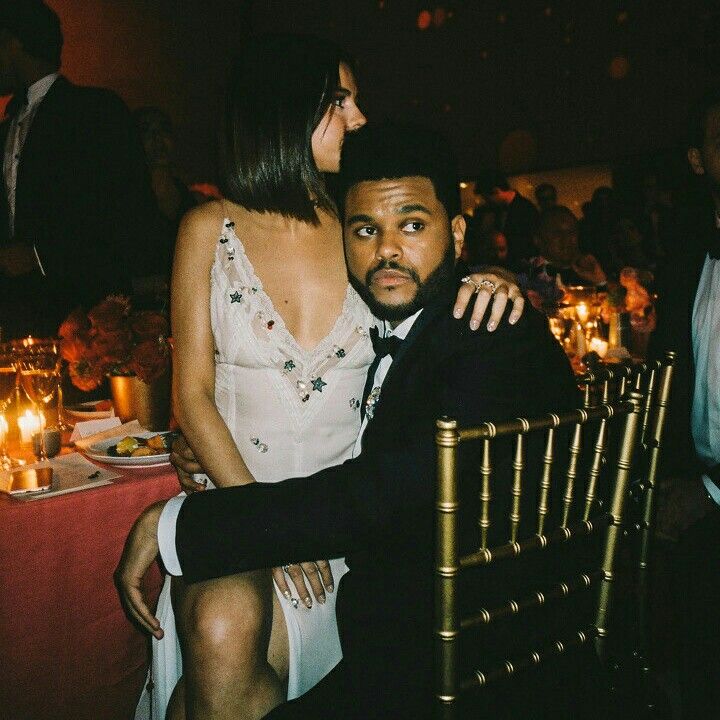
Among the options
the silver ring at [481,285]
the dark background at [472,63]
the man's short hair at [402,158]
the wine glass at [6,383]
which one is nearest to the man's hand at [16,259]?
the wine glass at [6,383]

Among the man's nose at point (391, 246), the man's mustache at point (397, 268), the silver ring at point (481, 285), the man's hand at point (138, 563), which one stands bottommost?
the man's hand at point (138, 563)

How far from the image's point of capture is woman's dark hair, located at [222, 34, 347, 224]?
154 centimetres

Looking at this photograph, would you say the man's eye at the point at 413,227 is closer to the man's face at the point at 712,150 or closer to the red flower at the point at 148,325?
the red flower at the point at 148,325

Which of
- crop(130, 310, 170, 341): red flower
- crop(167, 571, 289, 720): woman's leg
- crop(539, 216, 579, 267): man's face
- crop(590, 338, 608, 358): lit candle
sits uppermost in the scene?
crop(539, 216, 579, 267): man's face

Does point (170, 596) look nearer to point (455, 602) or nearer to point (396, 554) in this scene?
point (396, 554)

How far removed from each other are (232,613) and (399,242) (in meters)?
0.83

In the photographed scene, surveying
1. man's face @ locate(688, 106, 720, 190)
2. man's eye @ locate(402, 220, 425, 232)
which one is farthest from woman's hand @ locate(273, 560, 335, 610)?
man's face @ locate(688, 106, 720, 190)

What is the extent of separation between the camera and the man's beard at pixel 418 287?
4.56ft

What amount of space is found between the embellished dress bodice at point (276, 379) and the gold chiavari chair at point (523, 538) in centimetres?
48

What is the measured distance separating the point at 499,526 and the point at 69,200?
280cm

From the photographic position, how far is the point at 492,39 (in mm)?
6766

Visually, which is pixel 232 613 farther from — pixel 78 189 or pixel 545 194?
pixel 545 194

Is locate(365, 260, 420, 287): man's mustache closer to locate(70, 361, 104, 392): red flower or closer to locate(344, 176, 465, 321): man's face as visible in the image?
locate(344, 176, 465, 321): man's face

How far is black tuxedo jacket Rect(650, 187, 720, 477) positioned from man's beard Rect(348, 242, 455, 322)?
1104 mm
